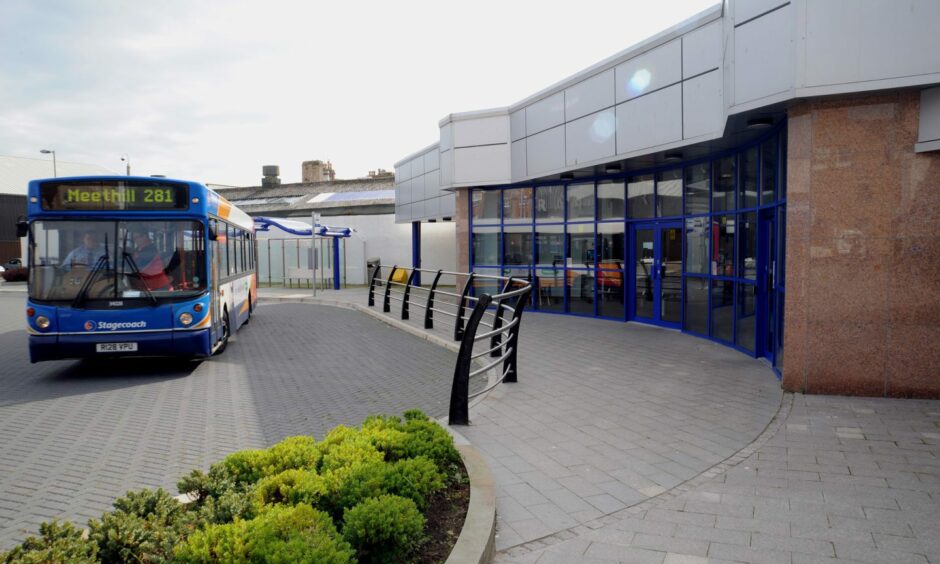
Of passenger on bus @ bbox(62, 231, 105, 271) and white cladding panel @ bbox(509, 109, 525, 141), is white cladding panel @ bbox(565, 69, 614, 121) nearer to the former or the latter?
white cladding panel @ bbox(509, 109, 525, 141)

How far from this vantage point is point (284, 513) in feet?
10.8

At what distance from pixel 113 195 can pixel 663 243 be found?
32.7 ft

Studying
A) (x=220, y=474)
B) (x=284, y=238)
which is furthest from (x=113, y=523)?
(x=284, y=238)

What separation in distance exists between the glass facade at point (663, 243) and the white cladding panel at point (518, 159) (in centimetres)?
78

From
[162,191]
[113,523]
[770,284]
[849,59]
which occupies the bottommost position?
[113,523]

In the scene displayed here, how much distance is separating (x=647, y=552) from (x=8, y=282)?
138 ft

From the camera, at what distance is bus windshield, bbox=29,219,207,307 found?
895 centimetres

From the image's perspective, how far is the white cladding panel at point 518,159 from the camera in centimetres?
1609

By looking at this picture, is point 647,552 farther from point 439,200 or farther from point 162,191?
point 439,200

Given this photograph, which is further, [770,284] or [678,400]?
[770,284]

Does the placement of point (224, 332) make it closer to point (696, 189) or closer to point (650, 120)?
point (650, 120)

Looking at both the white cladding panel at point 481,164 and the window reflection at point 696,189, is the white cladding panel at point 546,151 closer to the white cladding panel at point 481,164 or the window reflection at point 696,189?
the white cladding panel at point 481,164

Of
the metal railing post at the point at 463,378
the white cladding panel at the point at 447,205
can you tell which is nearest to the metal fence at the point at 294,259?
the white cladding panel at the point at 447,205

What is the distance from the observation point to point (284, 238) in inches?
1201
